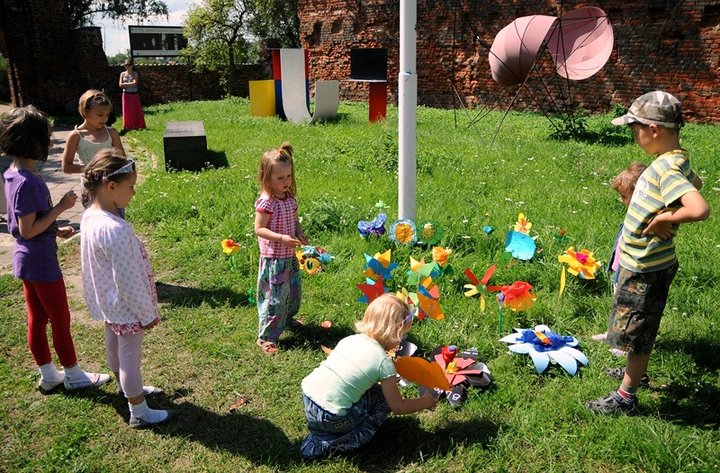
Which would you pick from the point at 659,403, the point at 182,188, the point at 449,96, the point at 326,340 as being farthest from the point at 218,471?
the point at 449,96

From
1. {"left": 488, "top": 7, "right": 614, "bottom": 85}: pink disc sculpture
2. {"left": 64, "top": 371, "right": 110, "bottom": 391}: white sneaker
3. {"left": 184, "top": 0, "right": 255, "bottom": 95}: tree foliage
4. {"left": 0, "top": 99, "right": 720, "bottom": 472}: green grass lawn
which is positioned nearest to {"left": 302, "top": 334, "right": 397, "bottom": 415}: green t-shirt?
{"left": 0, "top": 99, "right": 720, "bottom": 472}: green grass lawn

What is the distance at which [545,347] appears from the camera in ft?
10.9

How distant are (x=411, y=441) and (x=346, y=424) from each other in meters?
0.36

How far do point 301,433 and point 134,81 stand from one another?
488 inches

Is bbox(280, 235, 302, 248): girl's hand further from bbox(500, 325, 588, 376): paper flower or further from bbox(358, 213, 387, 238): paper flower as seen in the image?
bbox(358, 213, 387, 238): paper flower

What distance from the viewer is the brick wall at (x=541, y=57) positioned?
1215 centimetres

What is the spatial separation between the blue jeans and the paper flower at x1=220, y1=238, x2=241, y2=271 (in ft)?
6.22

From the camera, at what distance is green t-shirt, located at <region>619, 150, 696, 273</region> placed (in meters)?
2.52

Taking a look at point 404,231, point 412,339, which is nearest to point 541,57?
point 404,231

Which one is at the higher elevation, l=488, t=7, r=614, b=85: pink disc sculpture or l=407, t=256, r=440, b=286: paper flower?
l=488, t=7, r=614, b=85: pink disc sculpture

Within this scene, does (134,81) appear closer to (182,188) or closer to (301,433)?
(182,188)

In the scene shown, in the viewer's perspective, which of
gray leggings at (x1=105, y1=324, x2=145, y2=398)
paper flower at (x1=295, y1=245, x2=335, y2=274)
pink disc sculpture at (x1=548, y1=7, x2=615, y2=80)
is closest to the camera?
gray leggings at (x1=105, y1=324, x2=145, y2=398)

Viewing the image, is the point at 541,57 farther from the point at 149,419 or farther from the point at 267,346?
the point at 149,419

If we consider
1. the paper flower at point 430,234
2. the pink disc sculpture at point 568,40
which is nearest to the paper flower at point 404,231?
the paper flower at point 430,234
